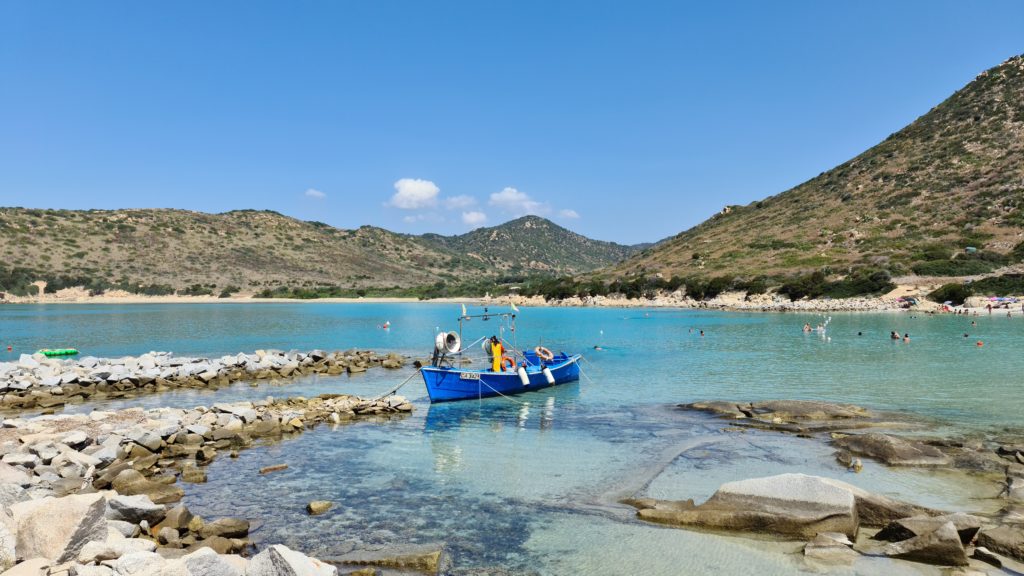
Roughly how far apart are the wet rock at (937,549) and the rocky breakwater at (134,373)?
25872 mm

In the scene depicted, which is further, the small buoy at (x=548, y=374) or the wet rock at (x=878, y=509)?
the small buoy at (x=548, y=374)

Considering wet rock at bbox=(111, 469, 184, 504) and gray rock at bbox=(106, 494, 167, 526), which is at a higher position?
gray rock at bbox=(106, 494, 167, 526)

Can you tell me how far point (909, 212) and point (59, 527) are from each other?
333 ft

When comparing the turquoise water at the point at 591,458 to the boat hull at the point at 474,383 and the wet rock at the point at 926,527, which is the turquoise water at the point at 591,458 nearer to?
the boat hull at the point at 474,383

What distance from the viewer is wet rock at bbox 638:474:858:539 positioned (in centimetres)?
980

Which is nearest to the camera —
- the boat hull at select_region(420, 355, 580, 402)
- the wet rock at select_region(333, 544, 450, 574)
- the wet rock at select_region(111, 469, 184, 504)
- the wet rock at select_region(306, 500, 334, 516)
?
the wet rock at select_region(333, 544, 450, 574)

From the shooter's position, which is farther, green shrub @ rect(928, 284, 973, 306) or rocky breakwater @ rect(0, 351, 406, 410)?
green shrub @ rect(928, 284, 973, 306)

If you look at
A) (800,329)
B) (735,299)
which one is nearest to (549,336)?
(800,329)

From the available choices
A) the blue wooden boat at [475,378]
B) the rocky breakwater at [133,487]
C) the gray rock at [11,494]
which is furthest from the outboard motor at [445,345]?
the gray rock at [11,494]

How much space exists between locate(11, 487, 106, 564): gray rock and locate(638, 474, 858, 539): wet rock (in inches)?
328

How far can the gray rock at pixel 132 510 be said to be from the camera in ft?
32.2

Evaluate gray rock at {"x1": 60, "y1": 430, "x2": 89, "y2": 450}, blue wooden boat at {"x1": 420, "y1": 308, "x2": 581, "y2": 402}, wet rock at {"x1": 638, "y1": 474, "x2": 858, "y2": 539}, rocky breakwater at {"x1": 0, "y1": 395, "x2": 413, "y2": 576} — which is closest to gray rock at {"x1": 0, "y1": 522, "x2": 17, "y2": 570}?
rocky breakwater at {"x1": 0, "y1": 395, "x2": 413, "y2": 576}

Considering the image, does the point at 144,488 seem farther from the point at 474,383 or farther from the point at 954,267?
the point at 954,267

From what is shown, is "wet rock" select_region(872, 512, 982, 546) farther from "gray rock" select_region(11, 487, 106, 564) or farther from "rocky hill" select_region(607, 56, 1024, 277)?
"rocky hill" select_region(607, 56, 1024, 277)
